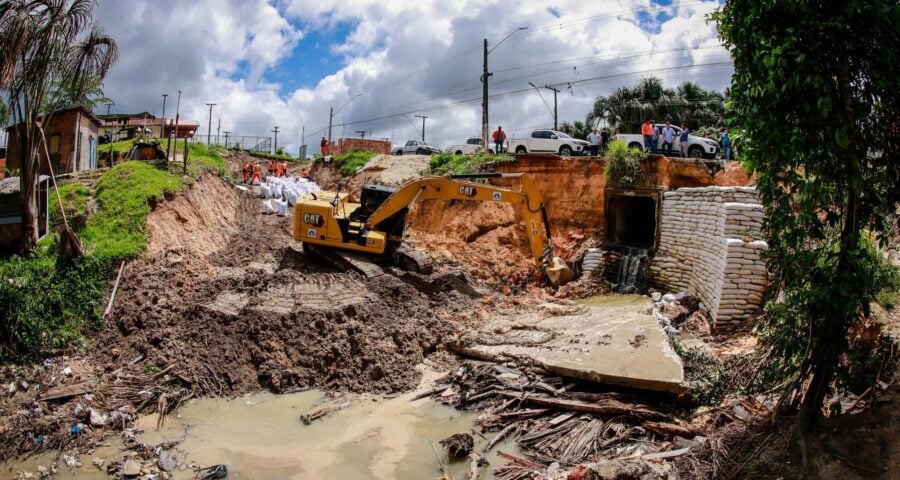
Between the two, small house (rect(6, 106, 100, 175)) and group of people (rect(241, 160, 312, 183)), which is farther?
group of people (rect(241, 160, 312, 183))

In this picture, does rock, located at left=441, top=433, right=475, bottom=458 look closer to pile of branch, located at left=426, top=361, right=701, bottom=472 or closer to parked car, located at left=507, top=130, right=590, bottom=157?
pile of branch, located at left=426, top=361, right=701, bottom=472

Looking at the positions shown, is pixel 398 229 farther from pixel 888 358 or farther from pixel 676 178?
pixel 888 358

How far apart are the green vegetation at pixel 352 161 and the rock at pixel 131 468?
19.3m

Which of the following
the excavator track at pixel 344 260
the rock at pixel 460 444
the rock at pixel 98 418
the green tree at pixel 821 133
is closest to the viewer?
the green tree at pixel 821 133

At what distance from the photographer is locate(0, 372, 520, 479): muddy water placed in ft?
24.3

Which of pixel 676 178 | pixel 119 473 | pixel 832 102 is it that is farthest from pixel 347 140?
pixel 832 102

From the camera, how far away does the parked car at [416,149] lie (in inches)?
1230

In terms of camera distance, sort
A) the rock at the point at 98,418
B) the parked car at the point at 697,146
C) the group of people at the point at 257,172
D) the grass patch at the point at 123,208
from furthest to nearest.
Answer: the group of people at the point at 257,172 → the parked car at the point at 697,146 → the grass patch at the point at 123,208 → the rock at the point at 98,418

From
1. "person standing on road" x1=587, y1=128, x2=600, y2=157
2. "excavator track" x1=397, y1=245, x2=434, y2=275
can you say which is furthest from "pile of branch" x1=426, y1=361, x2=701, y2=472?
"person standing on road" x1=587, y1=128, x2=600, y2=157

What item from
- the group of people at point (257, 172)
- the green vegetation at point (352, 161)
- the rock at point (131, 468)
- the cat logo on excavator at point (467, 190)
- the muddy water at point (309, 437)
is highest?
the green vegetation at point (352, 161)

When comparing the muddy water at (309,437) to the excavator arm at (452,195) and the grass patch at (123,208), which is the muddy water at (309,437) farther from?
the grass patch at (123,208)

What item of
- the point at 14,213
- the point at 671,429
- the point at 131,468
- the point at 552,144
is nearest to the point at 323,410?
the point at 131,468

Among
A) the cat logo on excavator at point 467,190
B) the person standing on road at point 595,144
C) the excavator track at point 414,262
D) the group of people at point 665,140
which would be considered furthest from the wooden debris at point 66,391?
the person standing on road at point 595,144

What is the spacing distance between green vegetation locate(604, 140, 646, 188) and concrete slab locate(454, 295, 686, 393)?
17.3 ft
